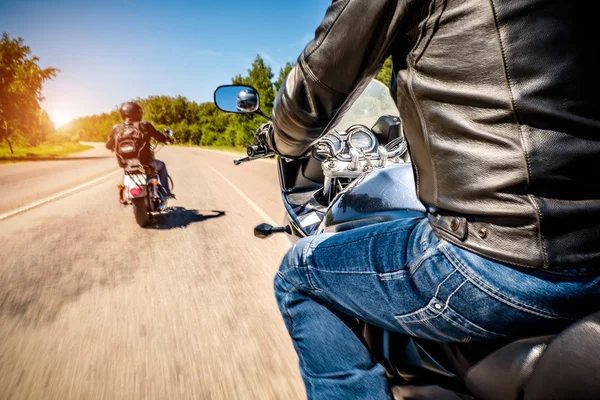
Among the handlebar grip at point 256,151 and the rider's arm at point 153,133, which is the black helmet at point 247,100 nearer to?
the handlebar grip at point 256,151

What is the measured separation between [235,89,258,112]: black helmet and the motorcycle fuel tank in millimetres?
704

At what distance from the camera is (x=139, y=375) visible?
5.84 ft

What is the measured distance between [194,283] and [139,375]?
Result: 1.10 m

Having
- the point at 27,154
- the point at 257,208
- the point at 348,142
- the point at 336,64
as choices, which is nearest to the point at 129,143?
the point at 257,208

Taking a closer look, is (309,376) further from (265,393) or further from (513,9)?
(513,9)

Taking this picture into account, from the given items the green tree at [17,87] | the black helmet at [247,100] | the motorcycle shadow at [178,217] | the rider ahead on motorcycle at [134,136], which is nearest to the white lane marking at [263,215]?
the motorcycle shadow at [178,217]

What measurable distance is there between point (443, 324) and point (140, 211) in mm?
4502

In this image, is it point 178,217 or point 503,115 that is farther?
point 178,217

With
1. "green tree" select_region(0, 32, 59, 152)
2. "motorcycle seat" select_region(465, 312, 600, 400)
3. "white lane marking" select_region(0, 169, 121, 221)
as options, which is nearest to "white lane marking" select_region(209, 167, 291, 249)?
"motorcycle seat" select_region(465, 312, 600, 400)

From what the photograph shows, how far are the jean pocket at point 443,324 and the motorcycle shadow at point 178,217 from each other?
14.0 ft

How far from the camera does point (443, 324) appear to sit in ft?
2.69

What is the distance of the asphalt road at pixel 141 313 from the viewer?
174 centimetres

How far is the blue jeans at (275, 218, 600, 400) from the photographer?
2.35 ft

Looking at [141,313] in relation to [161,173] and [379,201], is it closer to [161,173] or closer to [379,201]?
[379,201]
